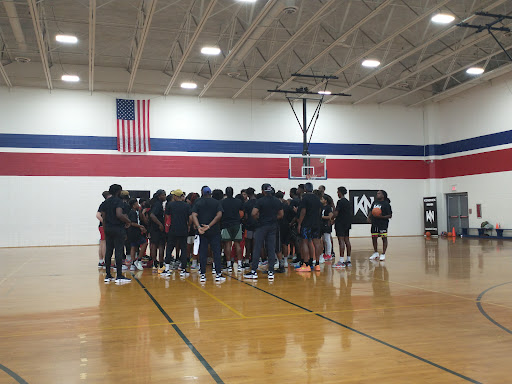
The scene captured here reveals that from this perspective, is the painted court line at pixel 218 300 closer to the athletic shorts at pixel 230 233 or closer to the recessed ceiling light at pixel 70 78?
the athletic shorts at pixel 230 233

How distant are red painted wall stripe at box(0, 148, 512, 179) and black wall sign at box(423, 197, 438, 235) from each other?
52.4 inches

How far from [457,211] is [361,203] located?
4618 mm

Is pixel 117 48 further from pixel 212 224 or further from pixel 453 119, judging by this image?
pixel 453 119

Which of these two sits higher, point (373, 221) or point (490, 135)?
point (490, 135)

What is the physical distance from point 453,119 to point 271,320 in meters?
20.4

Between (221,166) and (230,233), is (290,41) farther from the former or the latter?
(230,233)

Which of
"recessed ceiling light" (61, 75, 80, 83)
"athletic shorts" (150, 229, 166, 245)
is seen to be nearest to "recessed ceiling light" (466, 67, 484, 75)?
"athletic shorts" (150, 229, 166, 245)

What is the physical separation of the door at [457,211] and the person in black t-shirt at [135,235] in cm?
1708

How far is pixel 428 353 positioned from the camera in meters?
3.81

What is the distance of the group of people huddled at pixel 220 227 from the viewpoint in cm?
778

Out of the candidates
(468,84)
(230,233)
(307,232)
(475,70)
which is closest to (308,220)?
(307,232)

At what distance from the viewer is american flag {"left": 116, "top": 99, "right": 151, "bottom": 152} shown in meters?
19.5

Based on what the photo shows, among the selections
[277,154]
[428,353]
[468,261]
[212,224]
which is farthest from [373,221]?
[277,154]

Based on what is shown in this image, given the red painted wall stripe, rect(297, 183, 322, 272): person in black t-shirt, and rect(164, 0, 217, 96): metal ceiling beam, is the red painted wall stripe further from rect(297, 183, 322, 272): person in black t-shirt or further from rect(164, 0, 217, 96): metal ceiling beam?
rect(297, 183, 322, 272): person in black t-shirt
